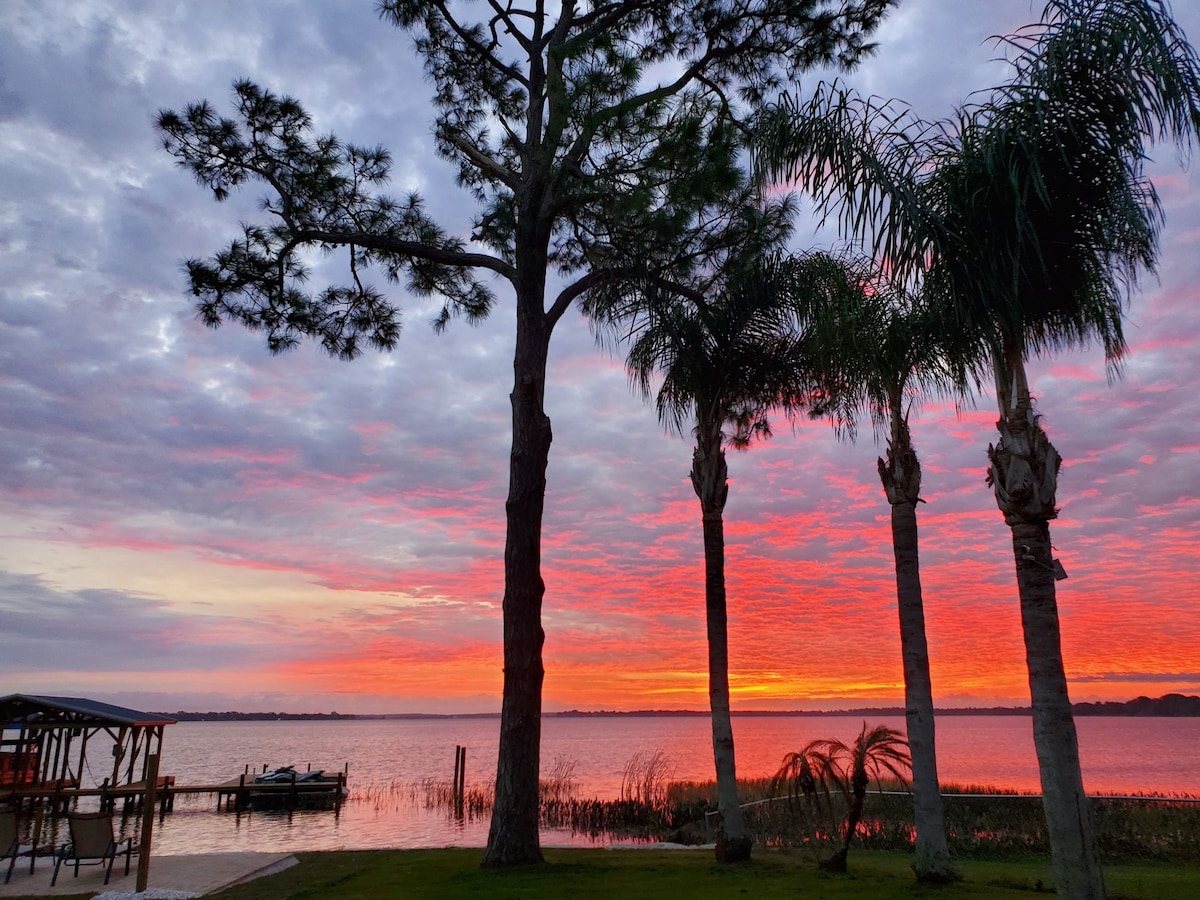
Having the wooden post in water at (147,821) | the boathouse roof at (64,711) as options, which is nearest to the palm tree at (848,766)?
the wooden post in water at (147,821)

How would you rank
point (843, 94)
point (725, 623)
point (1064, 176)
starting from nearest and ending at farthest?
point (1064, 176) < point (843, 94) < point (725, 623)

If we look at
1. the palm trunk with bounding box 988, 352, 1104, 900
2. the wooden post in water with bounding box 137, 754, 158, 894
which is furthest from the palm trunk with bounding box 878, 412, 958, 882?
the wooden post in water with bounding box 137, 754, 158, 894

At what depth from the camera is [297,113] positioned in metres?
14.1

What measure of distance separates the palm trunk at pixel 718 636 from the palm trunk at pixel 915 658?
8.13 feet

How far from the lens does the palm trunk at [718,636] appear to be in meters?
12.2

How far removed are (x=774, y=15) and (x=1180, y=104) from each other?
982 centimetres

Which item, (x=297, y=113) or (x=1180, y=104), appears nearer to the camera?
(x=1180, y=104)

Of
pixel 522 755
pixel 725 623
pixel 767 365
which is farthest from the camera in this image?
pixel 767 365

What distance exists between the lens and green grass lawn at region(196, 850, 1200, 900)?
9.48m

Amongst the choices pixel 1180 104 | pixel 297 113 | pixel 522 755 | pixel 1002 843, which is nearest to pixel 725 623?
pixel 522 755

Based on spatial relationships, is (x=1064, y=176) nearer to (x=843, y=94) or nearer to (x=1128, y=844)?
(x=843, y=94)

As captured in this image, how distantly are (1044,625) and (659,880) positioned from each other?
6.02 meters

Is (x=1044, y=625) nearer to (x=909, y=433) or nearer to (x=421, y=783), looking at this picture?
(x=909, y=433)

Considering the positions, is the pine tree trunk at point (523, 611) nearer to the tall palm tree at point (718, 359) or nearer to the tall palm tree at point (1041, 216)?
the tall palm tree at point (718, 359)
